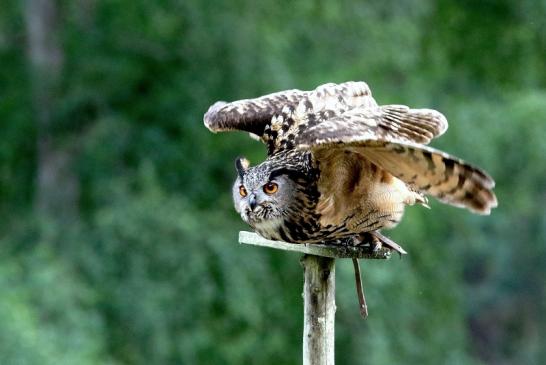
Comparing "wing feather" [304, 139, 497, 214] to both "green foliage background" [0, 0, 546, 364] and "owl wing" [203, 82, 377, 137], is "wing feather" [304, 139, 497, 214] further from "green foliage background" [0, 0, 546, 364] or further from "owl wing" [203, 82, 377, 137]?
"green foliage background" [0, 0, 546, 364]

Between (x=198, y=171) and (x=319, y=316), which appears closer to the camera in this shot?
(x=319, y=316)

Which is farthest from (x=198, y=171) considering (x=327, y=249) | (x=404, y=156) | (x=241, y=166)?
(x=404, y=156)

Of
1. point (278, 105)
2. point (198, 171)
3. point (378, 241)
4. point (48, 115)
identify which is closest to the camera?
point (378, 241)

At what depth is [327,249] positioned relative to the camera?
4.83 meters

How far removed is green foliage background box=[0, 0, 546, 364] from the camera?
536 inches

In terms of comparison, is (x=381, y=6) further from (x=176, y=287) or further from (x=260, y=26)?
(x=176, y=287)

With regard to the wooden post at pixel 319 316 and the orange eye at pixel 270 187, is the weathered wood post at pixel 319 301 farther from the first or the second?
the orange eye at pixel 270 187

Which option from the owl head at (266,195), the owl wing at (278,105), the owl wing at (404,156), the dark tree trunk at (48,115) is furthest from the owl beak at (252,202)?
the dark tree trunk at (48,115)

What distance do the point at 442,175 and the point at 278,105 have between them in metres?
1.42

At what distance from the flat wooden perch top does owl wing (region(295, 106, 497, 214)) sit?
36cm

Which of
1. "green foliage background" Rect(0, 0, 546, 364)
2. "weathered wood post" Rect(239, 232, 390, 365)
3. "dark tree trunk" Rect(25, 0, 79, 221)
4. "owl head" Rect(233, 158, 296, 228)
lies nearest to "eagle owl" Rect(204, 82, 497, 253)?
"owl head" Rect(233, 158, 296, 228)

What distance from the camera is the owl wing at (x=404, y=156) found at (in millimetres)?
4320

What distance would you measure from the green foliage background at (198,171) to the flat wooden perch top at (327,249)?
25.0 ft

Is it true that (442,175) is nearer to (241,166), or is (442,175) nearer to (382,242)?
(382,242)
